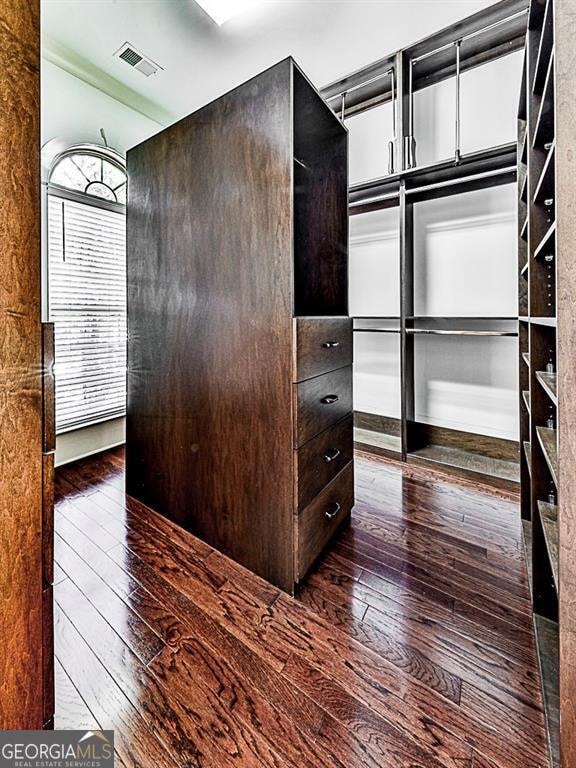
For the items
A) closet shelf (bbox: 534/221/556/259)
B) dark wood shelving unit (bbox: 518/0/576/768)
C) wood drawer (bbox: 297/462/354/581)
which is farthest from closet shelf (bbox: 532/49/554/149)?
wood drawer (bbox: 297/462/354/581)

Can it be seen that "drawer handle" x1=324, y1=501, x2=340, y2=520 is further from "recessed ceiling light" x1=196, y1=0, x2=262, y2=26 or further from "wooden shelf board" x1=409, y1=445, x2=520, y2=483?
"recessed ceiling light" x1=196, y1=0, x2=262, y2=26

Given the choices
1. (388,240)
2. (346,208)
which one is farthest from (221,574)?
(388,240)

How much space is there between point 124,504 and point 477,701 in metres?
1.83

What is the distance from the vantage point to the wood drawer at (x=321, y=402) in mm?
1468

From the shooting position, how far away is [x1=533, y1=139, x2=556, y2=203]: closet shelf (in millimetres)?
1188

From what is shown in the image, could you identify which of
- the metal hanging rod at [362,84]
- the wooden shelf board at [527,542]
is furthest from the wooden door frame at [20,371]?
the metal hanging rod at [362,84]

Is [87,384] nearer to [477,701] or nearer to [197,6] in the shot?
[197,6]

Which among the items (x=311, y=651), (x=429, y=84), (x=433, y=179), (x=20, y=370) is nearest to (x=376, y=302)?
(x=433, y=179)

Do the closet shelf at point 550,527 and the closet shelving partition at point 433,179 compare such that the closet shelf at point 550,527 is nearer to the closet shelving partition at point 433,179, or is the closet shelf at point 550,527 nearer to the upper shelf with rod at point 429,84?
the closet shelving partition at point 433,179

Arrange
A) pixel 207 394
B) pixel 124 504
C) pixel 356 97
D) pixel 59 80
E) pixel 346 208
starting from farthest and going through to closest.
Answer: pixel 356 97 → pixel 59 80 → pixel 124 504 → pixel 346 208 → pixel 207 394

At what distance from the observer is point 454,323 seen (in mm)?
2906

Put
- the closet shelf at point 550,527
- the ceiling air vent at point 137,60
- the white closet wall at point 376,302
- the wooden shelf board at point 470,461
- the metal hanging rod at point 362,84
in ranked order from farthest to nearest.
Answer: the white closet wall at point 376,302
the metal hanging rod at point 362,84
the ceiling air vent at point 137,60
the wooden shelf board at point 470,461
the closet shelf at point 550,527

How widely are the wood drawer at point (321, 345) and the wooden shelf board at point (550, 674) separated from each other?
110 centimetres

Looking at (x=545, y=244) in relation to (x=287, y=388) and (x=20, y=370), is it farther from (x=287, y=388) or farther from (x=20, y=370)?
(x=20, y=370)
